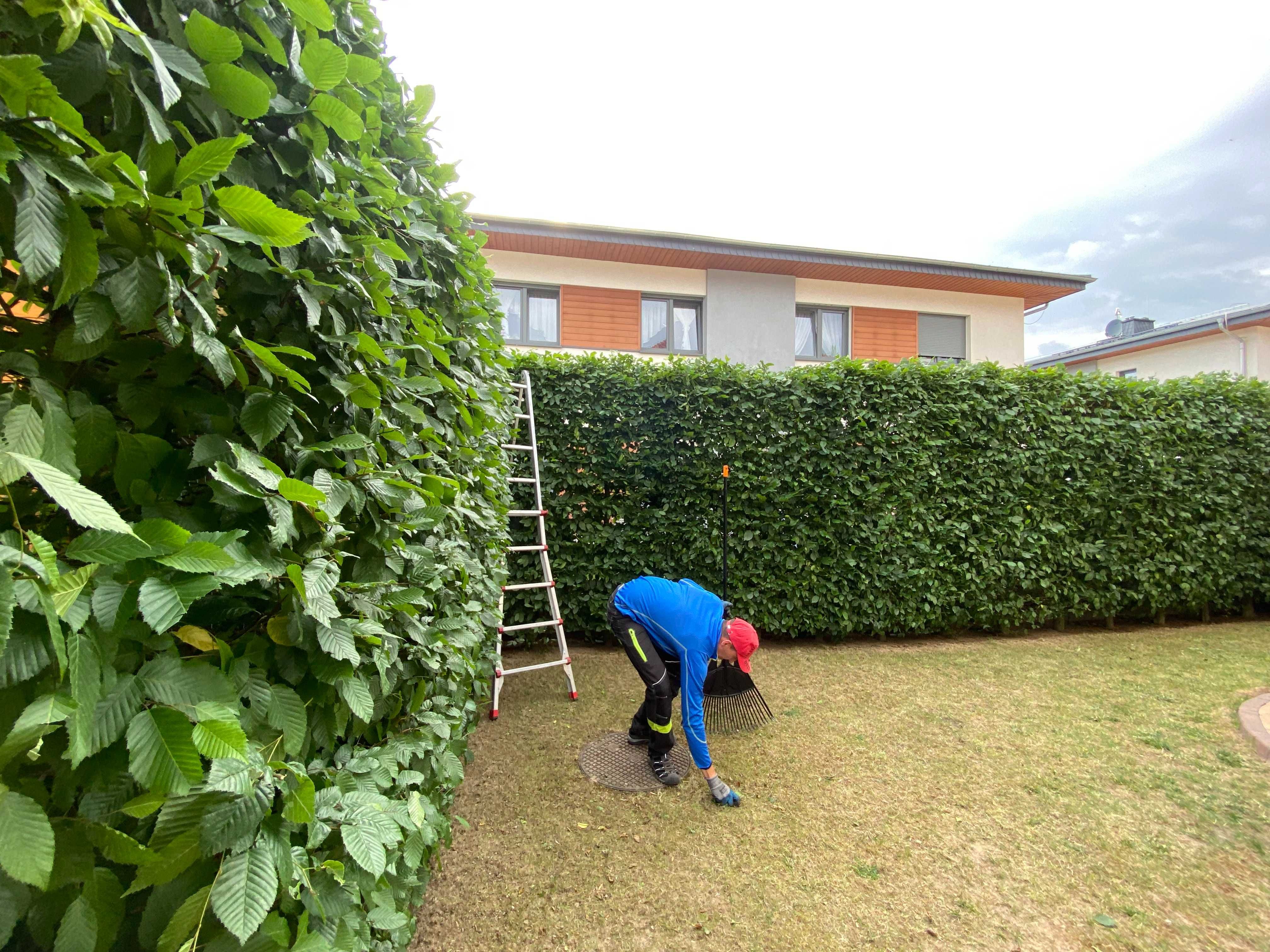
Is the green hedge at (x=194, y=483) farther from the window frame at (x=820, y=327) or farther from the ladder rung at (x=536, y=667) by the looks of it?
the window frame at (x=820, y=327)

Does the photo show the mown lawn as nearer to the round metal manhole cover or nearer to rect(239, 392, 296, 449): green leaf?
the round metal manhole cover

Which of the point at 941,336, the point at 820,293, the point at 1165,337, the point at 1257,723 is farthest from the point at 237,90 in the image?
the point at 1165,337

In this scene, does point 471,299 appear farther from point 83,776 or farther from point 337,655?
point 83,776

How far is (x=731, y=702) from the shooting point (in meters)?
4.13

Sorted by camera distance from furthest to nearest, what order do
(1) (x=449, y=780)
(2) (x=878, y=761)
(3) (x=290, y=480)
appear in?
(2) (x=878, y=761) < (1) (x=449, y=780) < (3) (x=290, y=480)

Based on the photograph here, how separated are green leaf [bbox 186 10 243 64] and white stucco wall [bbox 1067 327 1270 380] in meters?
17.3

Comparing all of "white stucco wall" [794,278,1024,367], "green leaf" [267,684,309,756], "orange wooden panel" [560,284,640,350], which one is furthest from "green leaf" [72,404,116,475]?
"white stucco wall" [794,278,1024,367]

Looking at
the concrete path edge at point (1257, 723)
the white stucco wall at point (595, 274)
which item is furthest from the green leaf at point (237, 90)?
the white stucco wall at point (595, 274)

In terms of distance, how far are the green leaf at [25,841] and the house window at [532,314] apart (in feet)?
34.5

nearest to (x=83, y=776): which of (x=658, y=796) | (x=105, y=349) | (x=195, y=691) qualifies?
(x=195, y=691)

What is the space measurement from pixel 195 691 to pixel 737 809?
332cm

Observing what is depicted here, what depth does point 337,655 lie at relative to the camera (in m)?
0.94

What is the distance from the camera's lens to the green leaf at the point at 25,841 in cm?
51

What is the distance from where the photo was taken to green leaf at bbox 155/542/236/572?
0.66 meters
